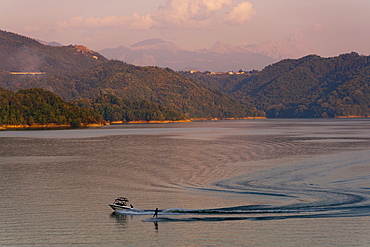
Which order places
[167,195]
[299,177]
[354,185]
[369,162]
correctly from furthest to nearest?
[369,162], [299,177], [354,185], [167,195]

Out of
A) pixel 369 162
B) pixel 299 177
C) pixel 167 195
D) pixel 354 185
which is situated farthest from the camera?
pixel 369 162

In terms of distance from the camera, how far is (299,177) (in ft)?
196

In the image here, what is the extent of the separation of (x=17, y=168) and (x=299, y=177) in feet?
120

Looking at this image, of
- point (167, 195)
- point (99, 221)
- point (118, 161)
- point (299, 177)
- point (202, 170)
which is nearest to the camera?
point (99, 221)

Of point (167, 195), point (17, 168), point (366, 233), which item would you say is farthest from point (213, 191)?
point (17, 168)

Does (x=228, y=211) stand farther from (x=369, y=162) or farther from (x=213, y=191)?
(x=369, y=162)

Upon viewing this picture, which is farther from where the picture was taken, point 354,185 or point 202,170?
point 202,170

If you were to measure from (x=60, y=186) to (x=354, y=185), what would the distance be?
29104 mm

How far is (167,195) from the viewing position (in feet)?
160

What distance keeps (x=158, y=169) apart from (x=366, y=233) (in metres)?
38.1

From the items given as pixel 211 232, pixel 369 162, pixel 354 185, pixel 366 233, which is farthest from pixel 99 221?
pixel 369 162

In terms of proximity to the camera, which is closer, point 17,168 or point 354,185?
point 354,185

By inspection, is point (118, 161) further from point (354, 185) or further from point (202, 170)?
point (354, 185)

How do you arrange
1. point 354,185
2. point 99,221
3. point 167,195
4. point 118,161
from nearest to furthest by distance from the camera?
1. point 99,221
2. point 167,195
3. point 354,185
4. point 118,161
